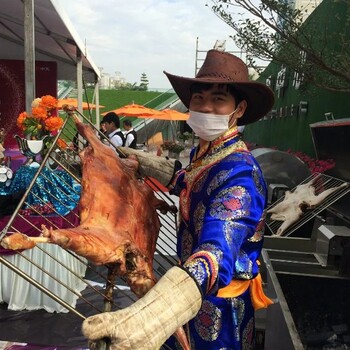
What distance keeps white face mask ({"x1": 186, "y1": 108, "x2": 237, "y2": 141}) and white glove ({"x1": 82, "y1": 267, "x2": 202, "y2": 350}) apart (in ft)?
2.10

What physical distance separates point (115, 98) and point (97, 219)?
27419mm

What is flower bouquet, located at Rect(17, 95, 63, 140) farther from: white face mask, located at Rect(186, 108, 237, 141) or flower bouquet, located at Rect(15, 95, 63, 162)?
white face mask, located at Rect(186, 108, 237, 141)

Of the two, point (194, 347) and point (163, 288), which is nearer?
point (163, 288)

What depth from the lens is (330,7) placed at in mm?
5668

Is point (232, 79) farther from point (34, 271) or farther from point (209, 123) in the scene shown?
point (34, 271)

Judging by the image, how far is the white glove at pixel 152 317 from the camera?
2.52 feet

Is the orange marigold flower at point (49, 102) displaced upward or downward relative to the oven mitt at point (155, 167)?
upward

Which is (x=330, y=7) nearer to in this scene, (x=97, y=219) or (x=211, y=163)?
(x=211, y=163)

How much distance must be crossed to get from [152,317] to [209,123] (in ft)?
2.58

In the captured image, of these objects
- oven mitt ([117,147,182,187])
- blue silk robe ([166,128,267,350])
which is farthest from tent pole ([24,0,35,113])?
blue silk robe ([166,128,267,350])

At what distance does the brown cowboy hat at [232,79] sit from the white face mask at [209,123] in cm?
12

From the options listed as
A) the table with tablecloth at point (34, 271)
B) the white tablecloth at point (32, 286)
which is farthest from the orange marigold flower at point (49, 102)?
the white tablecloth at point (32, 286)

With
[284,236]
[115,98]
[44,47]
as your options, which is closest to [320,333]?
[284,236]

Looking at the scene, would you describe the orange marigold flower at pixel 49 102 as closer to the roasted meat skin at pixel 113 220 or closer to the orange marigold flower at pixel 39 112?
the orange marigold flower at pixel 39 112
